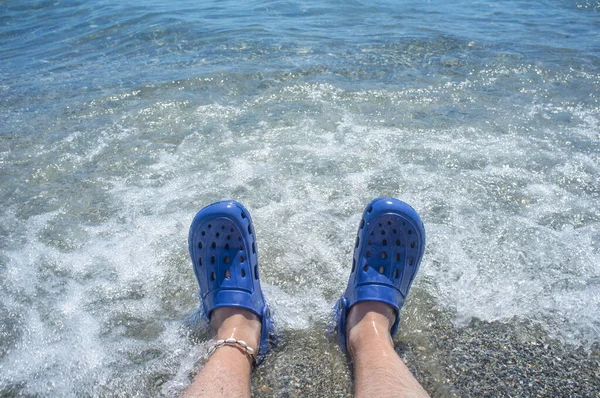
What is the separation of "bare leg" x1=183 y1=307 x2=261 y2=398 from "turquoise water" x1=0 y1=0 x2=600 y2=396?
0.15 meters

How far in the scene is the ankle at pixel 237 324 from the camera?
187 cm

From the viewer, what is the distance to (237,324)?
76.4 inches

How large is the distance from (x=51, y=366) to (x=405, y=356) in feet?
4.80

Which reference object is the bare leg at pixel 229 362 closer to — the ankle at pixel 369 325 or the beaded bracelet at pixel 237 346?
the beaded bracelet at pixel 237 346

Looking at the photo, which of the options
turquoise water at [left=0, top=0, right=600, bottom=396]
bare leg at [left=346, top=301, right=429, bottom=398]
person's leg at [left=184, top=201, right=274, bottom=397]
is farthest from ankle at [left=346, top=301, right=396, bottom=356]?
person's leg at [left=184, top=201, right=274, bottom=397]

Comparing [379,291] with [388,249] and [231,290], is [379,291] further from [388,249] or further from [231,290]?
[231,290]

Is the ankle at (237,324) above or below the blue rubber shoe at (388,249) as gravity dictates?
below

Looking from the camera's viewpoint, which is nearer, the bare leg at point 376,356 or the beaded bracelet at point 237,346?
the bare leg at point 376,356

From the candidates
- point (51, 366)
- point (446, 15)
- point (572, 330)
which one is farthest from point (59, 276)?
point (446, 15)

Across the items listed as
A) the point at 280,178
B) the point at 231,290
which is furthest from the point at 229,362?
the point at 280,178

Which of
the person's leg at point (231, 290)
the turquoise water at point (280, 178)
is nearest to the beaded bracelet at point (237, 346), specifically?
the person's leg at point (231, 290)

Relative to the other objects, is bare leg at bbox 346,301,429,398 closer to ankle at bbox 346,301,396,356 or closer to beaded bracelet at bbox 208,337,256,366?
ankle at bbox 346,301,396,356

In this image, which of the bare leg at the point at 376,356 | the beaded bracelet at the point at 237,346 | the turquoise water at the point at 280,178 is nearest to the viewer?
the bare leg at the point at 376,356

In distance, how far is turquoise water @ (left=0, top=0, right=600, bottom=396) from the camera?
208cm
